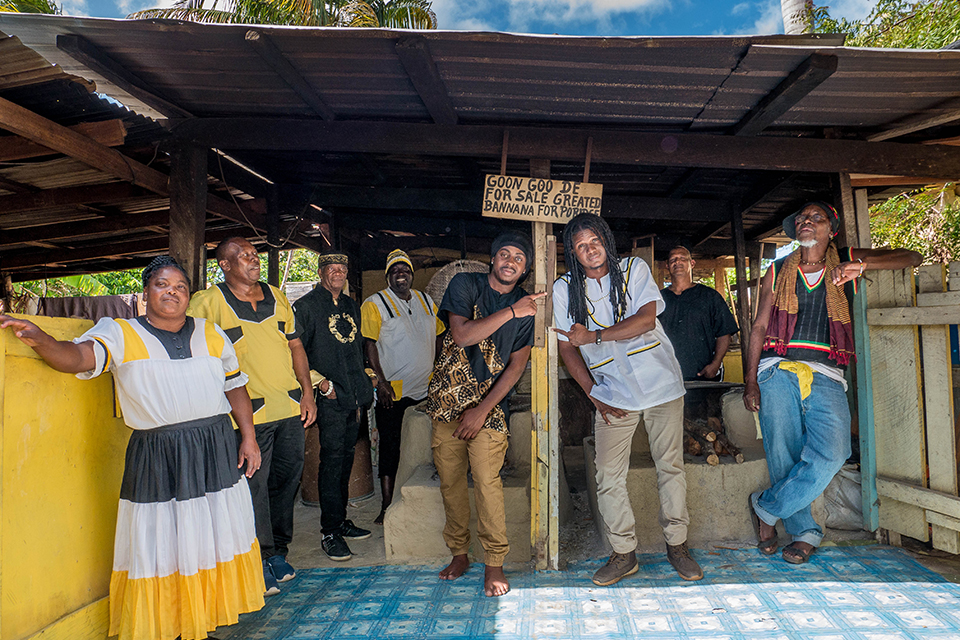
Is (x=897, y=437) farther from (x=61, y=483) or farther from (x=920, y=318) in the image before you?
(x=61, y=483)

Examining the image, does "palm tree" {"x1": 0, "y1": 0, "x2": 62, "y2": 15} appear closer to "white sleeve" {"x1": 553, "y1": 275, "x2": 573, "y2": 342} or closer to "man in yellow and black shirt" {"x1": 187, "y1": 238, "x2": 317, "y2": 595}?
"man in yellow and black shirt" {"x1": 187, "y1": 238, "x2": 317, "y2": 595}

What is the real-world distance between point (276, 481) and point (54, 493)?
4.25 feet

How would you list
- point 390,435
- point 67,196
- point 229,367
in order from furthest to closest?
point 67,196, point 390,435, point 229,367

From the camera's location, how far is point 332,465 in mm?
4062

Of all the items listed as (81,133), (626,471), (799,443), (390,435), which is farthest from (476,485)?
(81,133)

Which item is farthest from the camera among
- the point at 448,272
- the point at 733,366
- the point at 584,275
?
the point at 733,366

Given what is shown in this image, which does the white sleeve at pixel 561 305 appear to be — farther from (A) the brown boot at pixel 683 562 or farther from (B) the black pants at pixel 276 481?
(B) the black pants at pixel 276 481

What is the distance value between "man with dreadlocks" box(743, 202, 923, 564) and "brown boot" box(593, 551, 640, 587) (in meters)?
0.99

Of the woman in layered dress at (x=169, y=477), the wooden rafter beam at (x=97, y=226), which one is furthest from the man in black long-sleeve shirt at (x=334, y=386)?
the wooden rafter beam at (x=97, y=226)

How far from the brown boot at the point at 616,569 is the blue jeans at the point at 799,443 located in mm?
1041

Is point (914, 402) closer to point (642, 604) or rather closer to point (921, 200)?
point (642, 604)

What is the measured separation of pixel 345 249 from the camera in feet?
26.1

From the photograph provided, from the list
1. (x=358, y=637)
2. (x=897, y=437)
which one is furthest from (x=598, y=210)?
(x=358, y=637)

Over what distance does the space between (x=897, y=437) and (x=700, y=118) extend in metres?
2.50
